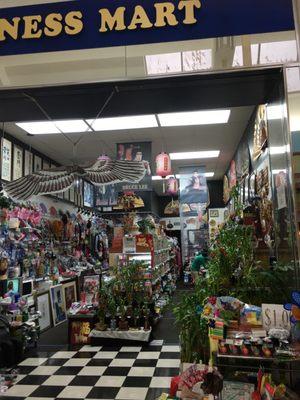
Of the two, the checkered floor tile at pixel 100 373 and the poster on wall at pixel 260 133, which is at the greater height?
the poster on wall at pixel 260 133

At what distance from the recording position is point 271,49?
101 inches

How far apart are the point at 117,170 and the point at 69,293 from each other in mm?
5734

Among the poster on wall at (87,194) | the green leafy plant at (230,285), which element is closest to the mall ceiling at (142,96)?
the green leafy plant at (230,285)

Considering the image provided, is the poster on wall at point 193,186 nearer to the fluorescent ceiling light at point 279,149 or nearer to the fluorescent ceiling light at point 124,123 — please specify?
the fluorescent ceiling light at point 124,123

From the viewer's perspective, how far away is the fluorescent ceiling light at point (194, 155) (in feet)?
30.9

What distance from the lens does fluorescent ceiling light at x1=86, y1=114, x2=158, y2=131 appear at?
263 inches

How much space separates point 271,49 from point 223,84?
396mm

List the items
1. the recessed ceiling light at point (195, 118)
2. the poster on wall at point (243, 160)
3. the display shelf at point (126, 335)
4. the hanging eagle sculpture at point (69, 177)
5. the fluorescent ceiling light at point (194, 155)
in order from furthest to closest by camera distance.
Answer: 1. the fluorescent ceiling light at point (194, 155)
2. the poster on wall at point (243, 160)
3. the recessed ceiling light at point (195, 118)
4. the display shelf at point (126, 335)
5. the hanging eagle sculpture at point (69, 177)

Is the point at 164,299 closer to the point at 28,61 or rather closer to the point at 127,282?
the point at 127,282

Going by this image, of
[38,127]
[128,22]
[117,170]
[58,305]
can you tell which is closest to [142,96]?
[128,22]

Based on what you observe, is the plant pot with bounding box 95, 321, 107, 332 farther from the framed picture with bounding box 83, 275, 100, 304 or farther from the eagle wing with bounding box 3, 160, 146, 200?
the eagle wing with bounding box 3, 160, 146, 200

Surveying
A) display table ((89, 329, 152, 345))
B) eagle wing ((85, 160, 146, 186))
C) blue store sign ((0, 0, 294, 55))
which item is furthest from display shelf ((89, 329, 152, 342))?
blue store sign ((0, 0, 294, 55))

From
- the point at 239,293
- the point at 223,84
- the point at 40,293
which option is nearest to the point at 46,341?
the point at 40,293

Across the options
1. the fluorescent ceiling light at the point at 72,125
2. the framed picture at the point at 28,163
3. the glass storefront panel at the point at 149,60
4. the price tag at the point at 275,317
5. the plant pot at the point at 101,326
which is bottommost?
the plant pot at the point at 101,326
